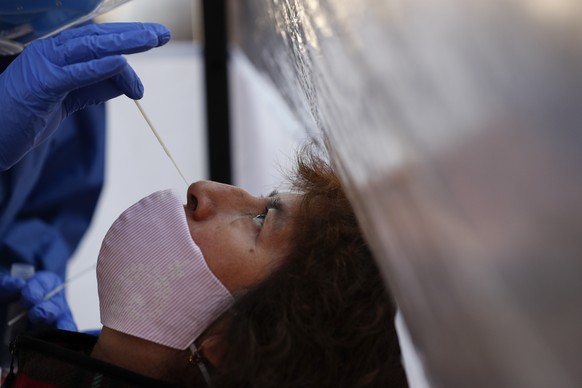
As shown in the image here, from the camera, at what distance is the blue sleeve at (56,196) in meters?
1.40

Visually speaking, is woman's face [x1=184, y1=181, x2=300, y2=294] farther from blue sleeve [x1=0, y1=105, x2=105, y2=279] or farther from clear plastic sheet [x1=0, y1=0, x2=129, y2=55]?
blue sleeve [x1=0, y1=105, x2=105, y2=279]

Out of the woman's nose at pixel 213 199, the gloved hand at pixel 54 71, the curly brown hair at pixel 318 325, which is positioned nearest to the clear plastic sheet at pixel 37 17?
the gloved hand at pixel 54 71

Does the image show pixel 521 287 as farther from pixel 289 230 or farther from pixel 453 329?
pixel 289 230

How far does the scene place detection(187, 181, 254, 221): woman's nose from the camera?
98 cm

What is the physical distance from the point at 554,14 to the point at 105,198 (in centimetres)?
146

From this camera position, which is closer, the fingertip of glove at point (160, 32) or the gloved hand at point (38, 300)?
the fingertip of glove at point (160, 32)

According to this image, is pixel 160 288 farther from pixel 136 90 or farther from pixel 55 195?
pixel 55 195

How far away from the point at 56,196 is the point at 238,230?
71 cm

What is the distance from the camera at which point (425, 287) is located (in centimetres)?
55

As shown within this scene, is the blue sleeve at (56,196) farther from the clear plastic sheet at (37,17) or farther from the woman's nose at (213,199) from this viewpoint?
the woman's nose at (213,199)

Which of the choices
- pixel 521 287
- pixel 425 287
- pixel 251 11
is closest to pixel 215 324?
pixel 425 287

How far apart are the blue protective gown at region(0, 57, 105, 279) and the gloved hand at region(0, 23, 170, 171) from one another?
426 millimetres

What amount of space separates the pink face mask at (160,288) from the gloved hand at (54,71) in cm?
19

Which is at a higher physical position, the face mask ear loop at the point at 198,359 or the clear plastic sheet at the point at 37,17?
the clear plastic sheet at the point at 37,17
